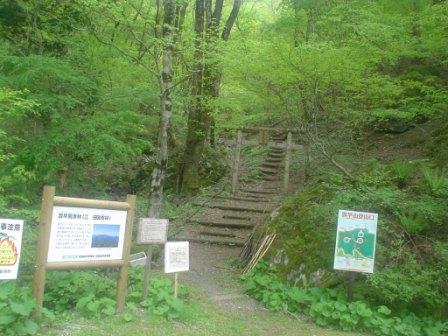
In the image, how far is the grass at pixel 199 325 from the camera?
5096 mm

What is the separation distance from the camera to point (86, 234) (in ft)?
17.4

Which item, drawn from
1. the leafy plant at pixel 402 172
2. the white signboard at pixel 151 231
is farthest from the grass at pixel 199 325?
the leafy plant at pixel 402 172

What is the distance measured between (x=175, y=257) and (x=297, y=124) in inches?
240

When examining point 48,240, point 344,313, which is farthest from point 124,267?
point 344,313

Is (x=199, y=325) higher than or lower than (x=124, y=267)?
lower

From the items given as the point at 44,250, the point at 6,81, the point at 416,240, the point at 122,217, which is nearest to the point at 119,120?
the point at 6,81

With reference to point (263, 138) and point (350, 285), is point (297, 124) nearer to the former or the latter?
point (350, 285)

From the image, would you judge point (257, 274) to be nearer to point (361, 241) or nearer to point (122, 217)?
point (361, 241)

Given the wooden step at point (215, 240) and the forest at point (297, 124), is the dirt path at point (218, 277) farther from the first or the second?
the forest at point (297, 124)

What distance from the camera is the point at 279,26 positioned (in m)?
13.5

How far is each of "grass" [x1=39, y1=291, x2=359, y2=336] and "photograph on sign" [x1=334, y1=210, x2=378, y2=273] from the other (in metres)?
1.02

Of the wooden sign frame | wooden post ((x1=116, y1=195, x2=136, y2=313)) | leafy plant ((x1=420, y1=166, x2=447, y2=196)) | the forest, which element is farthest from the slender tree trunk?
leafy plant ((x1=420, y1=166, x2=447, y2=196))

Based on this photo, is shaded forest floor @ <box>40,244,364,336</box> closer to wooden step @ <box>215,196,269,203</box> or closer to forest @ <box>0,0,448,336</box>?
forest @ <box>0,0,448,336</box>

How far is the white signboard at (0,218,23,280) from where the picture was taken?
480 cm
